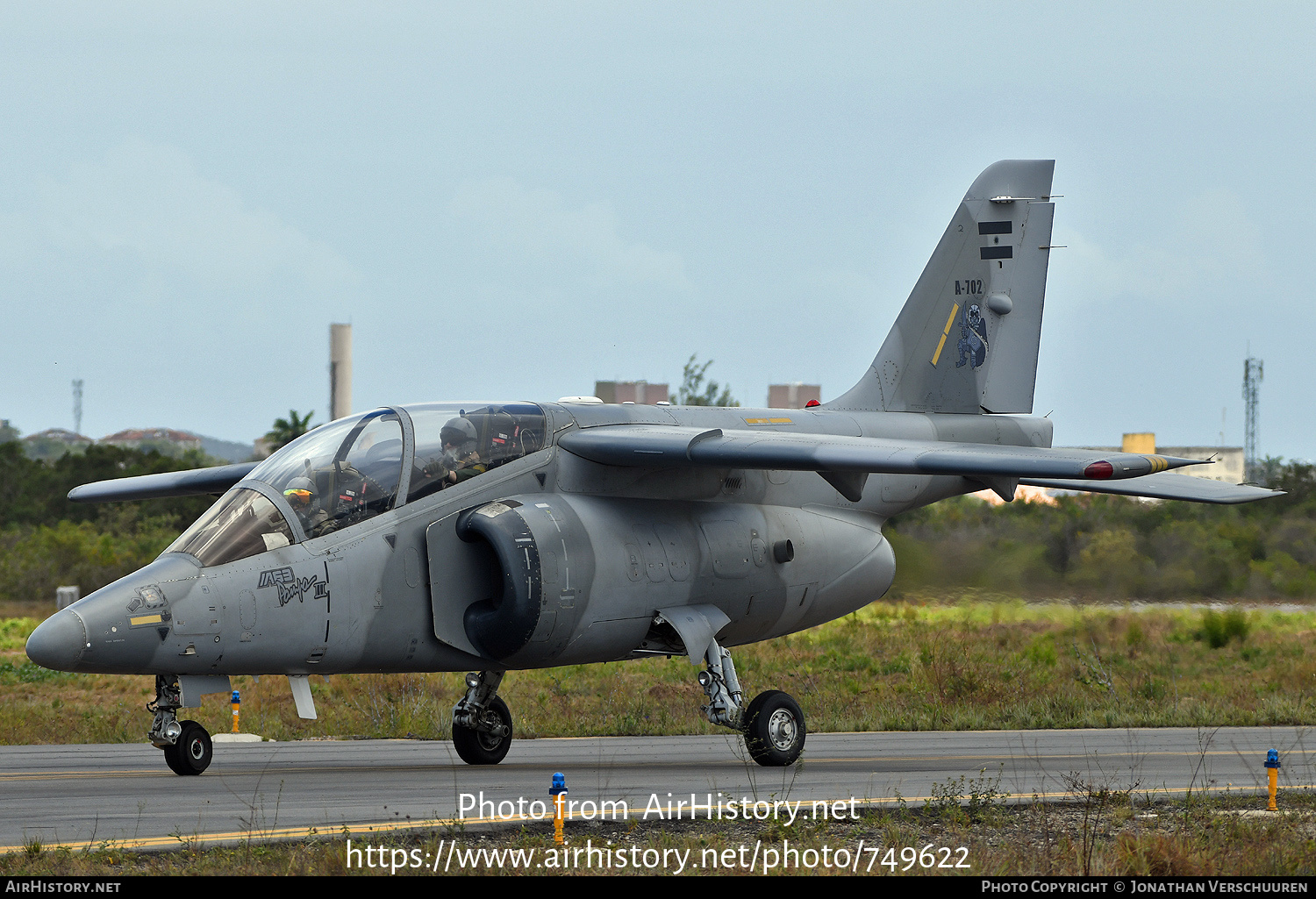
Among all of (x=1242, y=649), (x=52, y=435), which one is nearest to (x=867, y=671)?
(x=1242, y=649)

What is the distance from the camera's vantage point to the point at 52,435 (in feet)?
529

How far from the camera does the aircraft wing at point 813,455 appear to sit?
1328 cm

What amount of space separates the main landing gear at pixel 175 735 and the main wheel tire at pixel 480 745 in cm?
268

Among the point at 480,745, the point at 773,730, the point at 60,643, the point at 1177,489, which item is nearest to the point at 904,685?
the point at 1177,489

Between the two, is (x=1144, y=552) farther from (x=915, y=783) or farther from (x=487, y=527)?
(x=487, y=527)

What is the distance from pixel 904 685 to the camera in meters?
25.2

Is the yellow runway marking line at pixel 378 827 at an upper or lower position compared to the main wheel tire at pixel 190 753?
upper

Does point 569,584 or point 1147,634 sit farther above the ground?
point 569,584

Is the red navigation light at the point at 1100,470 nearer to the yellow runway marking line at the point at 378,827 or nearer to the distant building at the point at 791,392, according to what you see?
the yellow runway marking line at the point at 378,827

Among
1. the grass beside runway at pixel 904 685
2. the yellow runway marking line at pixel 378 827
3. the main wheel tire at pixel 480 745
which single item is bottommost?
the grass beside runway at pixel 904 685

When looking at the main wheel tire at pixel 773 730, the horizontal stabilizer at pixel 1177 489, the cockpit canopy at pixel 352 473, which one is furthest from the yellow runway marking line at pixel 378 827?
the horizontal stabilizer at pixel 1177 489

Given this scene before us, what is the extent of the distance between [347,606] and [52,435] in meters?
163

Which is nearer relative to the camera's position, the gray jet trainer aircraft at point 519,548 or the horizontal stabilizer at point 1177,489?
the gray jet trainer aircraft at point 519,548

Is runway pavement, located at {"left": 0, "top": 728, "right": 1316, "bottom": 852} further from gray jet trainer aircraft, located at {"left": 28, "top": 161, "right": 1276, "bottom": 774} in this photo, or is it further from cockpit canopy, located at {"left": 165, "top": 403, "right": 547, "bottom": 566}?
cockpit canopy, located at {"left": 165, "top": 403, "right": 547, "bottom": 566}
